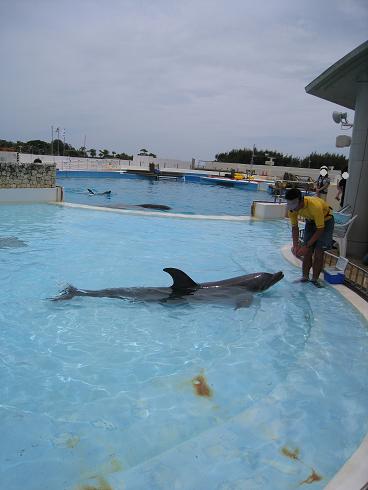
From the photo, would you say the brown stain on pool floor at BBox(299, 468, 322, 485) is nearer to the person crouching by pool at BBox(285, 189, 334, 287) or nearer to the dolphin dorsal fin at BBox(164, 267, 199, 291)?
the dolphin dorsal fin at BBox(164, 267, 199, 291)

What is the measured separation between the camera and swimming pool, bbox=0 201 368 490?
253cm

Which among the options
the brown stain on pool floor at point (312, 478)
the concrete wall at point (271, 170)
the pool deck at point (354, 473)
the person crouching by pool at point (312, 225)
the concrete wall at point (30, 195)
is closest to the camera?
the pool deck at point (354, 473)

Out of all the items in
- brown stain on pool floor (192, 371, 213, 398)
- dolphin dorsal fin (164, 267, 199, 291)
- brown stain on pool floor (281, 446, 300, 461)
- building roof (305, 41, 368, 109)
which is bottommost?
brown stain on pool floor (192, 371, 213, 398)

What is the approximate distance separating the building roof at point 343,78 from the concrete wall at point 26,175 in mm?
8892

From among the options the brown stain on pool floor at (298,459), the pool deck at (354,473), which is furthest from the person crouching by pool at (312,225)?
the brown stain on pool floor at (298,459)

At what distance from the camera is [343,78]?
7391mm

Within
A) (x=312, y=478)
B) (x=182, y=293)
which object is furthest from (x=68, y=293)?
(x=312, y=478)

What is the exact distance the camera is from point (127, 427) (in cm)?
292

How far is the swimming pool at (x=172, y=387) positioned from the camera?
8.30ft

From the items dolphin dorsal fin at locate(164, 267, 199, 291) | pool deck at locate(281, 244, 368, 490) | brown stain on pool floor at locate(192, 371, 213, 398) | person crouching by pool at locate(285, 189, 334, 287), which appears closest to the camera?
pool deck at locate(281, 244, 368, 490)

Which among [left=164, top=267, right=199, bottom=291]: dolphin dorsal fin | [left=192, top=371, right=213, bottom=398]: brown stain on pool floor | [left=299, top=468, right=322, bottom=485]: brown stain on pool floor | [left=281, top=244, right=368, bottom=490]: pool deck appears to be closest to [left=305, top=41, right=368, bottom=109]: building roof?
[left=164, top=267, right=199, bottom=291]: dolphin dorsal fin

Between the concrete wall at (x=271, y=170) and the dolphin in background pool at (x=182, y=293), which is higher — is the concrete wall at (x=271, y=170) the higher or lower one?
the higher one

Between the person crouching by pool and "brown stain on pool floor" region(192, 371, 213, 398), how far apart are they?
9.09 ft

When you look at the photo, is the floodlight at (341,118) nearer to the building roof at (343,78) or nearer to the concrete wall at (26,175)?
the building roof at (343,78)
